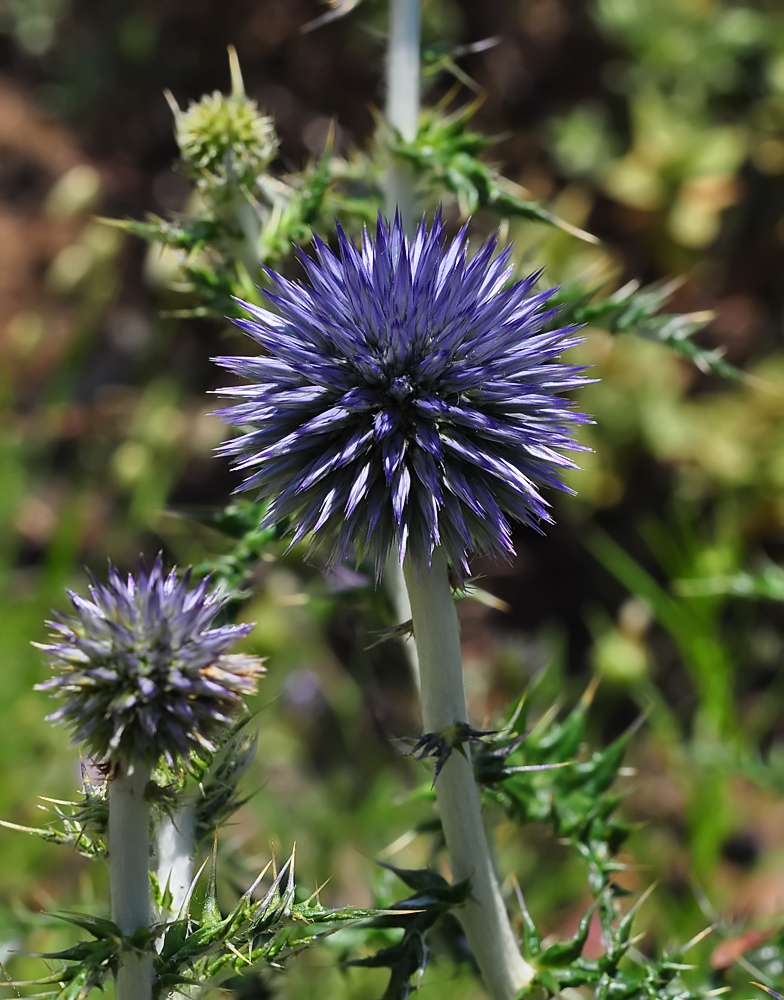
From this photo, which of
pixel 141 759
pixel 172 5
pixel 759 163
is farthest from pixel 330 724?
pixel 172 5

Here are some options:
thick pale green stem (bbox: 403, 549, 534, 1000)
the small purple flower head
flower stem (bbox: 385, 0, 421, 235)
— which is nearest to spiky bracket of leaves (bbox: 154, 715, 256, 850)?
the small purple flower head

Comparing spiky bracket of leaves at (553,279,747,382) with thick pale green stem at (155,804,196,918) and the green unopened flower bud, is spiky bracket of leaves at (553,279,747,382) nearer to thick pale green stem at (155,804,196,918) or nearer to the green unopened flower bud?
the green unopened flower bud

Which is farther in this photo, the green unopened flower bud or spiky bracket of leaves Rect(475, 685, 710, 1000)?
the green unopened flower bud

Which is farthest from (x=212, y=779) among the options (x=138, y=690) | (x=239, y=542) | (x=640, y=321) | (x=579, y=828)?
(x=640, y=321)

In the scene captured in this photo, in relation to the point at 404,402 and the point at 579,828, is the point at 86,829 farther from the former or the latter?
the point at 579,828

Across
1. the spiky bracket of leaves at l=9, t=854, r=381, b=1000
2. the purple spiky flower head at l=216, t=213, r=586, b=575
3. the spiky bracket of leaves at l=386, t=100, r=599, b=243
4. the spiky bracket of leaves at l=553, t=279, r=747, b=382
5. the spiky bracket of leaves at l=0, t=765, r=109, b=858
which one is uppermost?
the spiky bracket of leaves at l=386, t=100, r=599, b=243

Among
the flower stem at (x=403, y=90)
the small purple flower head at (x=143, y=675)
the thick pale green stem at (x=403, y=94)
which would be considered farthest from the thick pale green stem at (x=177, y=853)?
the flower stem at (x=403, y=90)
